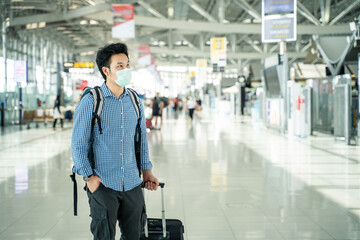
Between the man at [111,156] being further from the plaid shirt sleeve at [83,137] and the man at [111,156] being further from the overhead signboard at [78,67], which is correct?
the overhead signboard at [78,67]

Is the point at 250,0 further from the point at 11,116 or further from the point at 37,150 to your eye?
the point at 37,150

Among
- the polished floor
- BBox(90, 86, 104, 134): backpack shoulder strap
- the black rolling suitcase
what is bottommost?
the polished floor

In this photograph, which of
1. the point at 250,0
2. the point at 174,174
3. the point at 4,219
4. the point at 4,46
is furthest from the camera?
the point at 250,0

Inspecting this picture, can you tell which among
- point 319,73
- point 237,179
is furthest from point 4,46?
point 237,179

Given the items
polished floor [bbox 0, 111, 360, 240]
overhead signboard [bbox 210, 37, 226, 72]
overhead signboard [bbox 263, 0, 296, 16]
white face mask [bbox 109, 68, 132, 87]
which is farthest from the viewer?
overhead signboard [bbox 210, 37, 226, 72]

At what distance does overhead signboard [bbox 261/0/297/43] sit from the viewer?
64.9ft

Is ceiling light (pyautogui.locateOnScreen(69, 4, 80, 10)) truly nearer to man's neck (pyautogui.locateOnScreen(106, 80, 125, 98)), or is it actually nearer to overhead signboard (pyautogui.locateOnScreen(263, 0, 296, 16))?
overhead signboard (pyautogui.locateOnScreen(263, 0, 296, 16))

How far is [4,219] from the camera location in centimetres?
634

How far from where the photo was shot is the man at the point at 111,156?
3221mm

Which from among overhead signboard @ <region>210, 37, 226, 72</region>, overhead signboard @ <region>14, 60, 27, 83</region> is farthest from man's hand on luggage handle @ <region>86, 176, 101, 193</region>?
overhead signboard @ <region>210, 37, 226, 72</region>

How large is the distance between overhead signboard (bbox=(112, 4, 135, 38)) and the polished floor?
36.6ft

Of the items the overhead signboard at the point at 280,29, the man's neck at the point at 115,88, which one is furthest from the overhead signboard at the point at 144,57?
the man's neck at the point at 115,88

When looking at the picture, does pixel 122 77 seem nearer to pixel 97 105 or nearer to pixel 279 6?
pixel 97 105

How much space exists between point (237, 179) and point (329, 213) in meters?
2.95
